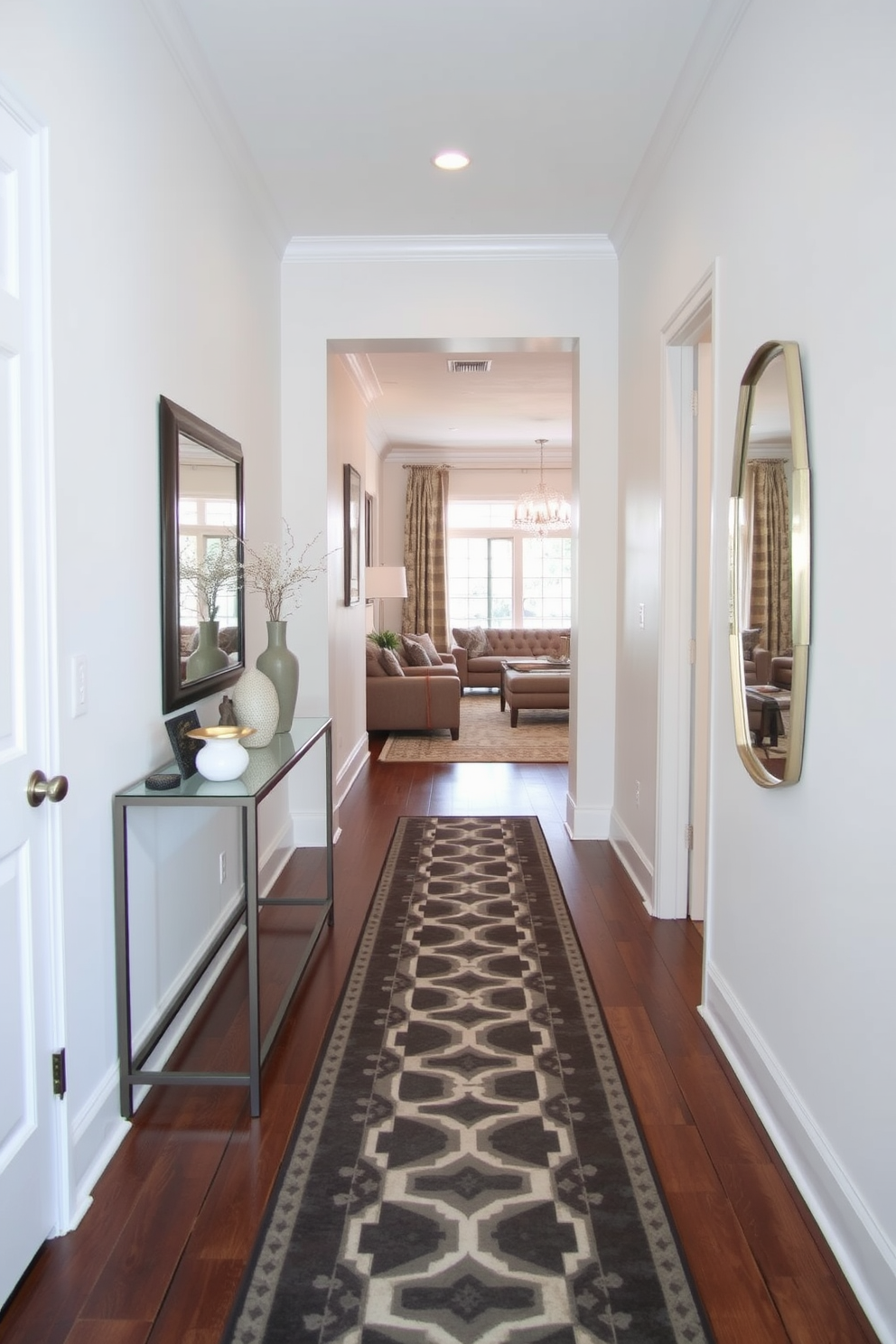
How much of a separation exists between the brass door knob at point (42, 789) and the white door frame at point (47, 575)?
1.2 inches

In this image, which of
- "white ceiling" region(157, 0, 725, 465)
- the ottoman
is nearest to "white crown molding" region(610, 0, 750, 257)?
"white ceiling" region(157, 0, 725, 465)

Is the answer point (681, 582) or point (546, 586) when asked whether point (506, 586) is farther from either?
point (681, 582)

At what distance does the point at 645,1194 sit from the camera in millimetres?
2055

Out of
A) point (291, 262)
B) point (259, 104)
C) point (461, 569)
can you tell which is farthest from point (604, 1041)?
point (461, 569)

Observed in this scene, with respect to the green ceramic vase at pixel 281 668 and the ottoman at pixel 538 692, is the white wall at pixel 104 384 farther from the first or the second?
the ottoman at pixel 538 692

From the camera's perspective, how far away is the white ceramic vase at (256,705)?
3090 mm

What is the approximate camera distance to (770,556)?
7.53ft

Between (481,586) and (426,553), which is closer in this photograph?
(426,553)

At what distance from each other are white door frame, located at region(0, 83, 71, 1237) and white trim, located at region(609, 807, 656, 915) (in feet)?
8.15

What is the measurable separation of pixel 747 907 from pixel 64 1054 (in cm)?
166

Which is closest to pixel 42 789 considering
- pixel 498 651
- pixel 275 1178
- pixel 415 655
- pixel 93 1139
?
pixel 93 1139

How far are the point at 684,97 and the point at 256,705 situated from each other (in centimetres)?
234

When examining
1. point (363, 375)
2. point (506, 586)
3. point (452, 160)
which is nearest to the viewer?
point (452, 160)

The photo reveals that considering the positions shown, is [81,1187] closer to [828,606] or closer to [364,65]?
[828,606]
